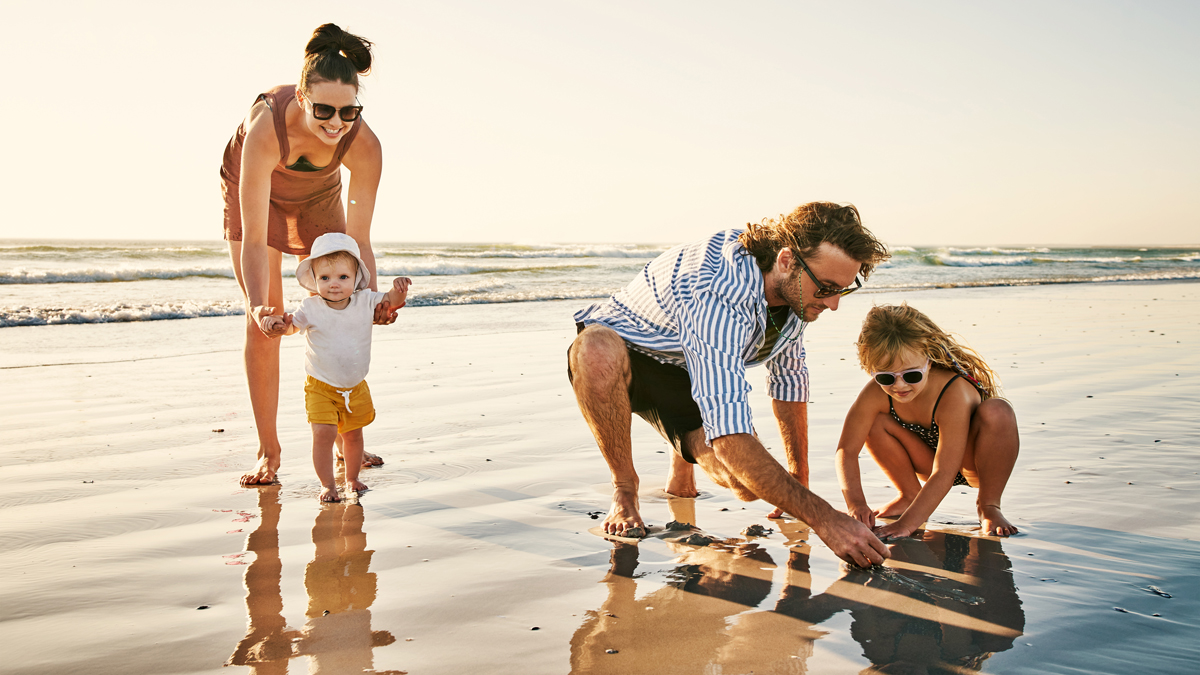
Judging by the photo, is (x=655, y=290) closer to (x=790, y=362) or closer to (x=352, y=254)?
(x=790, y=362)

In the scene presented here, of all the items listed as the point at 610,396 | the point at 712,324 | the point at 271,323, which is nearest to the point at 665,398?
the point at 610,396

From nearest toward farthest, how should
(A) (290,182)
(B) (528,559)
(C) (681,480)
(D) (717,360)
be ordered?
(D) (717,360), (B) (528,559), (C) (681,480), (A) (290,182)

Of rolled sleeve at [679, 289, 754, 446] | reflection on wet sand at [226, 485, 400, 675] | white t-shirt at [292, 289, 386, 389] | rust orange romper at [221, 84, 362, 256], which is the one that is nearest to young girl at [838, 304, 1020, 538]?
rolled sleeve at [679, 289, 754, 446]

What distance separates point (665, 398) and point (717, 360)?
507 millimetres

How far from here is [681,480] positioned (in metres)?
3.24

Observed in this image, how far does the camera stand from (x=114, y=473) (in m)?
3.50

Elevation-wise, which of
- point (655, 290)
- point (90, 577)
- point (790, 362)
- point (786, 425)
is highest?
point (655, 290)

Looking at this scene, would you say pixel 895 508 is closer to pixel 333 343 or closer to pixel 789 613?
pixel 789 613

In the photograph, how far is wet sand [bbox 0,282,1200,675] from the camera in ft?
6.20

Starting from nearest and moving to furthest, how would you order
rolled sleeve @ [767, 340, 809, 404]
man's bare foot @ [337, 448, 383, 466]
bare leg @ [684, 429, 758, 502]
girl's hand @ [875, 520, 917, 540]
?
bare leg @ [684, 429, 758, 502] → girl's hand @ [875, 520, 917, 540] → rolled sleeve @ [767, 340, 809, 404] → man's bare foot @ [337, 448, 383, 466]

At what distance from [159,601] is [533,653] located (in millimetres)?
1069

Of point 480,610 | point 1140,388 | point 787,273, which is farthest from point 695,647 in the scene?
point 1140,388

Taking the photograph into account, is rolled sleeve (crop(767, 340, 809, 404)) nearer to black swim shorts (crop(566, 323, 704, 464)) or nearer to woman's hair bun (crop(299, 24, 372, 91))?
black swim shorts (crop(566, 323, 704, 464))

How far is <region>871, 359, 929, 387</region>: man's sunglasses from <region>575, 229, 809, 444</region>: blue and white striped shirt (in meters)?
0.34
